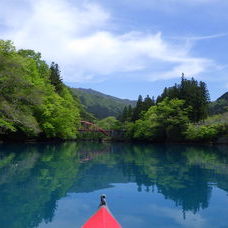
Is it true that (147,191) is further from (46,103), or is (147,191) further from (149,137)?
(149,137)

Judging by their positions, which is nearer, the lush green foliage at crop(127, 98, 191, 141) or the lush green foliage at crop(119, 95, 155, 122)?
the lush green foliage at crop(127, 98, 191, 141)

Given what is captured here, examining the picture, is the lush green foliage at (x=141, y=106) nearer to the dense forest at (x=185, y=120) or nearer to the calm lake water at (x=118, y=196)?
the dense forest at (x=185, y=120)

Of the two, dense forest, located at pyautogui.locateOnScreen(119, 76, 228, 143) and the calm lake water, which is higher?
dense forest, located at pyautogui.locateOnScreen(119, 76, 228, 143)

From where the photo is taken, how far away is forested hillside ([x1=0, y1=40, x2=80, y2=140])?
88.5 feet

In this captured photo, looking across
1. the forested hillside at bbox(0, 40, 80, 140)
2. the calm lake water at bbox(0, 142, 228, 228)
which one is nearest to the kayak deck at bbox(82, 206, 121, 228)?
the calm lake water at bbox(0, 142, 228, 228)

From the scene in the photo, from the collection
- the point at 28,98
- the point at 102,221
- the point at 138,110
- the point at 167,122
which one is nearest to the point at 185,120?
the point at 167,122

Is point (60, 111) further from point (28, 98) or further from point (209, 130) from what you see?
point (209, 130)

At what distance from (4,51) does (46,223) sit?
25866mm

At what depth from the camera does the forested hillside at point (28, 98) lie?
26980 millimetres

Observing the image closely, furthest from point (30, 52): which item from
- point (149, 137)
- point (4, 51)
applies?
point (149, 137)

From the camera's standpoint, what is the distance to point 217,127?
156 ft

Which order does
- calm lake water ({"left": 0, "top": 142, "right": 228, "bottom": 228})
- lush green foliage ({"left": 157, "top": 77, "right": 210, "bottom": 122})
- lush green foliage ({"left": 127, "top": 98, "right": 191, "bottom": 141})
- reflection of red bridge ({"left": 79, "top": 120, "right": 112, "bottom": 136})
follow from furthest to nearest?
1. reflection of red bridge ({"left": 79, "top": 120, "right": 112, "bottom": 136})
2. lush green foliage ({"left": 157, "top": 77, "right": 210, "bottom": 122})
3. lush green foliage ({"left": 127, "top": 98, "right": 191, "bottom": 141})
4. calm lake water ({"left": 0, "top": 142, "right": 228, "bottom": 228})

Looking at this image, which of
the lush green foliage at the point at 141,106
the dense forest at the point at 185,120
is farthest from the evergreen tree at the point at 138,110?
the dense forest at the point at 185,120

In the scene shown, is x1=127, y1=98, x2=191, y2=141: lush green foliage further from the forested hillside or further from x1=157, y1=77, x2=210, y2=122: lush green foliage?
the forested hillside
